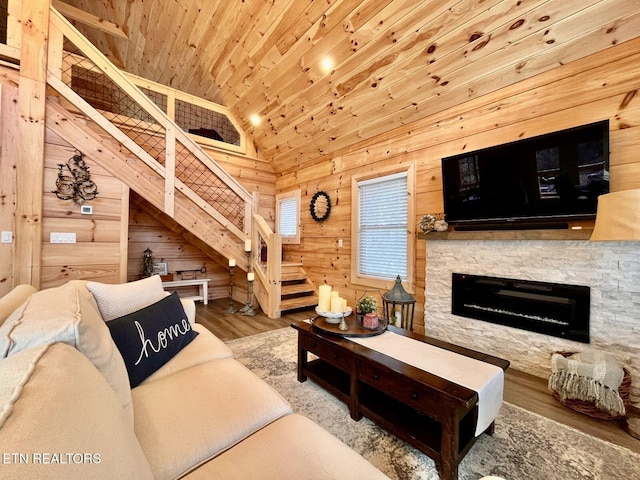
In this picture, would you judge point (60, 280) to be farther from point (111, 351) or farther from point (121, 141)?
point (111, 351)

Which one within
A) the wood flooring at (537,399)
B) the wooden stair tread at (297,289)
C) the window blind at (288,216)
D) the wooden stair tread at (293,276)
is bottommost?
the wood flooring at (537,399)

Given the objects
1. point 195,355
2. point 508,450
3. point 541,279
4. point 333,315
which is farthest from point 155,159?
point 541,279

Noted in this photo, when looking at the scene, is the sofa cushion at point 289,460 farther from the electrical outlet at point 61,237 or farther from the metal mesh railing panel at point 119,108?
the metal mesh railing panel at point 119,108

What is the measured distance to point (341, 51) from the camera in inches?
116

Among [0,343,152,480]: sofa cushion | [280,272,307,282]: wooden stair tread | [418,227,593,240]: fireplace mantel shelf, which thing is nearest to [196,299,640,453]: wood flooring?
[280,272,307,282]: wooden stair tread

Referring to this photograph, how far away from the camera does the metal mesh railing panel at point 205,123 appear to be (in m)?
4.94

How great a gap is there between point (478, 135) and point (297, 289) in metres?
3.22

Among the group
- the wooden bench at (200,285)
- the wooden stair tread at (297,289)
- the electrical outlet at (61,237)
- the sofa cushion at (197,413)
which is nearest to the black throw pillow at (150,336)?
the sofa cushion at (197,413)

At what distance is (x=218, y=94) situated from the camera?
184 inches

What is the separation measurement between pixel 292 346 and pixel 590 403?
236cm

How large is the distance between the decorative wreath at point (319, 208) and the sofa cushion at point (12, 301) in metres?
3.54

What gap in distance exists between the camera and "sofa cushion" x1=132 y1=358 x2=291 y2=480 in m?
0.90

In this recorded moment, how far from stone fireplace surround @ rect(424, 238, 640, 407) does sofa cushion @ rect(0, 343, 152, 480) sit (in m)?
2.87

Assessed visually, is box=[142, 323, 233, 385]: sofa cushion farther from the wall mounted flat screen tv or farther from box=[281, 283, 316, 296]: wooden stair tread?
the wall mounted flat screen tv
